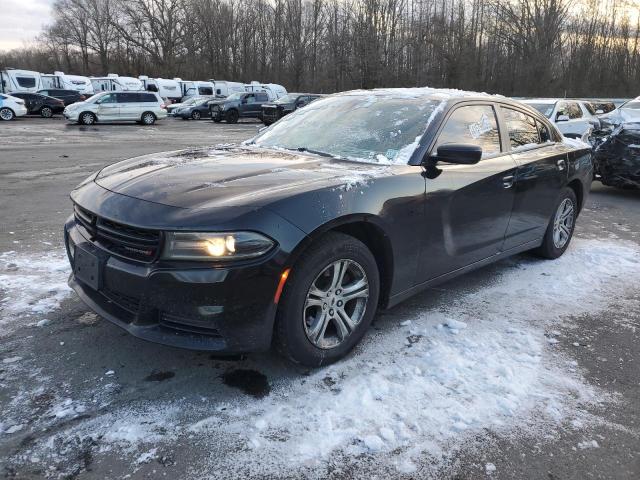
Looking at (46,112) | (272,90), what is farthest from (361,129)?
(272,90)

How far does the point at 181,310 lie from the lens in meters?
2.57

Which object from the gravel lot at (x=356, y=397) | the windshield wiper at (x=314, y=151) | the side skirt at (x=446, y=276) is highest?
the windshield wiper at (x=314, y=151)

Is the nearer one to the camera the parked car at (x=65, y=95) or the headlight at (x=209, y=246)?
the headlight at (x=209, y=246)

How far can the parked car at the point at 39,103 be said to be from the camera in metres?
29.5

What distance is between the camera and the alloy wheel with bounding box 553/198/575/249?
5207 mm

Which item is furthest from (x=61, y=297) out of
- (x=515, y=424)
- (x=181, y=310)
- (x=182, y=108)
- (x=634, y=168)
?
(x=182, y=108)

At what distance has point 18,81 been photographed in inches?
1291

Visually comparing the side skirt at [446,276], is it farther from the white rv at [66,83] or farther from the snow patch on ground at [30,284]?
the white rv at [66,83]

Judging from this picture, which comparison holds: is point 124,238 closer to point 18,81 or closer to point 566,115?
point 566,115

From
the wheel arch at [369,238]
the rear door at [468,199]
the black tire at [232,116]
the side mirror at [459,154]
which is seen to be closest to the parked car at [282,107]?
the black tire at [232,116]

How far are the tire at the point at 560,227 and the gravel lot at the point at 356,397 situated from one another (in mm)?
857

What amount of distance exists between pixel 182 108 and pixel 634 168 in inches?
1176

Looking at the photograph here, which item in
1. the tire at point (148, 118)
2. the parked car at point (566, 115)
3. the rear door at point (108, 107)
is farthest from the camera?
the tire at point (148, 118)

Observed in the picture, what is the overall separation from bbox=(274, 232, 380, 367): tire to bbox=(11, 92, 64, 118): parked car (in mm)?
31841
